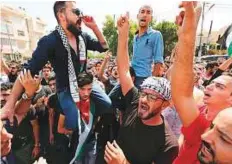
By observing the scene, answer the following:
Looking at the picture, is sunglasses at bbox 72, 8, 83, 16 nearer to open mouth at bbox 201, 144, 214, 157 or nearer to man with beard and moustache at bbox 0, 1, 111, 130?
man with beard and moustache at bbox 0, 1, 111, 130

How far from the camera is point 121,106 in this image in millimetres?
3795

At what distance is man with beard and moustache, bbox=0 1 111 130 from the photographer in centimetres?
295

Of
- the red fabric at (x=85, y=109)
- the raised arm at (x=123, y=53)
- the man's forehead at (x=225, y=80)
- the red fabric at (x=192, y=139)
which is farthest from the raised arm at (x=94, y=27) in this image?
the red fabric at (x=192, y=139)

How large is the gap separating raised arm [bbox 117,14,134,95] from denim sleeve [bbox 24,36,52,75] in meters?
0.63

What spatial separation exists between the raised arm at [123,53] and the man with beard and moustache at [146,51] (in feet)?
3.06

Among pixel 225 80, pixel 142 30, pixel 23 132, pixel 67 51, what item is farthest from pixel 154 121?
pixel 23 132

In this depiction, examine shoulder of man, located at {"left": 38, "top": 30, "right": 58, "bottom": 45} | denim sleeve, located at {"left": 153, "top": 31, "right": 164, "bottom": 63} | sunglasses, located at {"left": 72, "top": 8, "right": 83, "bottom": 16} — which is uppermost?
sunglasses, located at {"left": 72, "top": 8, "right": 83, "bottom": 16}

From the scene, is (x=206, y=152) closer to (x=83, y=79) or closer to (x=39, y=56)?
(x=39, y=56)

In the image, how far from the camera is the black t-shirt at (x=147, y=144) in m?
2.54

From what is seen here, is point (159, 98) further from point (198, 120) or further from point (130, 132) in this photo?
point (198, 120)

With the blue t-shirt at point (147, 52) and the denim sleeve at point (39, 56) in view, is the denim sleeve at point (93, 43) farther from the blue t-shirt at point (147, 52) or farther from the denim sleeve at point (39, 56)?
the blue t-shirt at point (147, 52)

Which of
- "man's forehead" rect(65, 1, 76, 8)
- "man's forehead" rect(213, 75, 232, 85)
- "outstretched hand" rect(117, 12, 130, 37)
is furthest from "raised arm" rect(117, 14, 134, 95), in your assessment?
"man's forehead" rect(213, 75, 232, 85)

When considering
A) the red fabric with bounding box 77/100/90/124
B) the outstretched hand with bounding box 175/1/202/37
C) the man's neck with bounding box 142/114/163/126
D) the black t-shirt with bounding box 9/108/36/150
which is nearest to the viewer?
the outstretched hand with bounding box 175/1/202/37

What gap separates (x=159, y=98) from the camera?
108 inches
